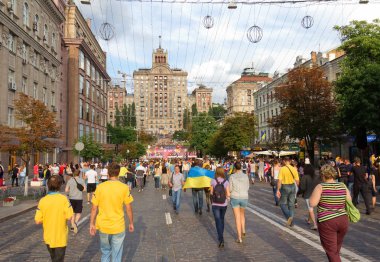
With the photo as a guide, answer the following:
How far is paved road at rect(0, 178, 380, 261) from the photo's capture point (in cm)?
728

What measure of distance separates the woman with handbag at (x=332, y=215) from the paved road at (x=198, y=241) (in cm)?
197

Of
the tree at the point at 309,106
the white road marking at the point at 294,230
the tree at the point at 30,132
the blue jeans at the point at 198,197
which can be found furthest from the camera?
the tree at the point at 309,106

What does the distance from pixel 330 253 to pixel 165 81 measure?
18700 cm

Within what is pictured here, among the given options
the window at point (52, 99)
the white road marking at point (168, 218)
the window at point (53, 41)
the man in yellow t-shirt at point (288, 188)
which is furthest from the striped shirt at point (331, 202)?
the window at point (53, 41)

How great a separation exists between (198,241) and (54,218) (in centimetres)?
413

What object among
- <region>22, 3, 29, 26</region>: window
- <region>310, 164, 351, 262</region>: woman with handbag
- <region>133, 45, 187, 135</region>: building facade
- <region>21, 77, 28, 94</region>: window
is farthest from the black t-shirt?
<region>133, 45, 187, 135</region>: building facade

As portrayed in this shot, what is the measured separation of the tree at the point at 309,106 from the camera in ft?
108

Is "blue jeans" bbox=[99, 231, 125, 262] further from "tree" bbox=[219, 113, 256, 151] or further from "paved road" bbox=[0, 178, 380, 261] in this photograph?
"tree" bbox=[219, 113, 256, 151]

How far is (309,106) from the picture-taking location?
108 ft

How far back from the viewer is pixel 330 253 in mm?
5094

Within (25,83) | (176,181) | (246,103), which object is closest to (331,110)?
(176,181)

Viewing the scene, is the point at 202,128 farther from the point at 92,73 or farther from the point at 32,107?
the point at 32,107

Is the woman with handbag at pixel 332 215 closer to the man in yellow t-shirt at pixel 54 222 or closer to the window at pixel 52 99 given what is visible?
the man in yellow t-shirt at pixel 54 222

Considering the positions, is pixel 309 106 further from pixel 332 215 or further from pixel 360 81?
pixel 332 215
